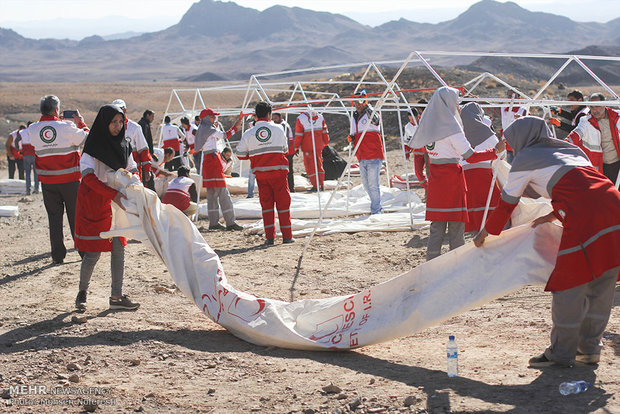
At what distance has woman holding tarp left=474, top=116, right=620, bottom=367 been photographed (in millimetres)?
4141

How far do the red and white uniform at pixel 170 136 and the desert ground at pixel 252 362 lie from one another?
7.89 metres

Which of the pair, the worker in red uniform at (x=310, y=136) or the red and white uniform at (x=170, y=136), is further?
the red and white uniform at (x=170, y=136)

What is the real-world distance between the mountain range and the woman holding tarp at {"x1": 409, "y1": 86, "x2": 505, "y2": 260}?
97270 millimetres

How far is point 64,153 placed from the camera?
800 cm

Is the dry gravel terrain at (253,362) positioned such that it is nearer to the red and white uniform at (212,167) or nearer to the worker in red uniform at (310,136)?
the red and white uniform at (212,167)

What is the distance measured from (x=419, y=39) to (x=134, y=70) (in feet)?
181

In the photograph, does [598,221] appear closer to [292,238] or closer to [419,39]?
[292,238]

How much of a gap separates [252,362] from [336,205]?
23.2 feet

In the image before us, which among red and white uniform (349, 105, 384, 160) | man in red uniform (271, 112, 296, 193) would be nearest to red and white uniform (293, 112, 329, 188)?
man in red uniform (271, 112, 296, 193)

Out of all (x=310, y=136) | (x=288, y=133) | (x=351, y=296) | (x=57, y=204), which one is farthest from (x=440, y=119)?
(x=288, y=133)

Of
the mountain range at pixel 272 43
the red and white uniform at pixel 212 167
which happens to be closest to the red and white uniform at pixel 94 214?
the red and white uniform at pixel 212 167

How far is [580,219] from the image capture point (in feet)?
13.7

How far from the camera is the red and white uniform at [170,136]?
603 inches

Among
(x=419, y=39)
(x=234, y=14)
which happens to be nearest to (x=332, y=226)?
(x=419, y=39)
